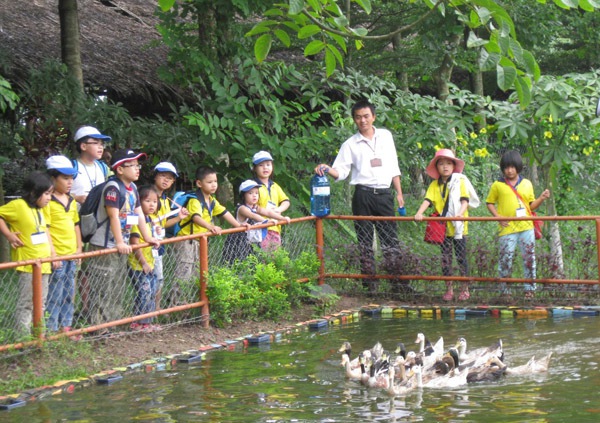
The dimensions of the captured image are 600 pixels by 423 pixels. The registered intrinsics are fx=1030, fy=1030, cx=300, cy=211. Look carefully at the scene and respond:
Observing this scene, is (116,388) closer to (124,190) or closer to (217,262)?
(124,190)

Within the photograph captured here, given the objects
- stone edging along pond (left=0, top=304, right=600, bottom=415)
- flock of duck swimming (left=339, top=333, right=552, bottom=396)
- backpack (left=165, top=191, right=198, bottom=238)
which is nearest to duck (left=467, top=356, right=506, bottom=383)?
flock of duck swimming (left=339, top=333, right=552, bottom=396)

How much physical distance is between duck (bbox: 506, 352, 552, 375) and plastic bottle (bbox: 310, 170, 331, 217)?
4.93 metres

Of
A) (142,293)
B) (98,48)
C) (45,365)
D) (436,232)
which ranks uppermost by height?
(98,48)

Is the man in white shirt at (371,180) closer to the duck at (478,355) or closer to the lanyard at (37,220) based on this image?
the duck at (478,355)

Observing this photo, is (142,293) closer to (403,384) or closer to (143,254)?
(143,254)

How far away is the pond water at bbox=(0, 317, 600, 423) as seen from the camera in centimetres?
757

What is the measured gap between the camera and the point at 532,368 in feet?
28.9

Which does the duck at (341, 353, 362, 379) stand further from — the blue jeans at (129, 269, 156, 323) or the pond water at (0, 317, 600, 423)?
the blue jeans at (129, 269, 156, 323)

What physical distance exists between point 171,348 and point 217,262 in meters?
1.91

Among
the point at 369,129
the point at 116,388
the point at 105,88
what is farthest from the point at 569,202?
the point at 116,388

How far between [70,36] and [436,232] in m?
5.84

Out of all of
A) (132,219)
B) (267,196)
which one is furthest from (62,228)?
(267,196)

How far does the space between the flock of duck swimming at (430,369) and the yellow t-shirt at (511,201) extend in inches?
153

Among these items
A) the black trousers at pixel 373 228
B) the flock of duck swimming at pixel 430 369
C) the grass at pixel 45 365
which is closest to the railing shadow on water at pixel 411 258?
the black trousers at pixel 373 228
